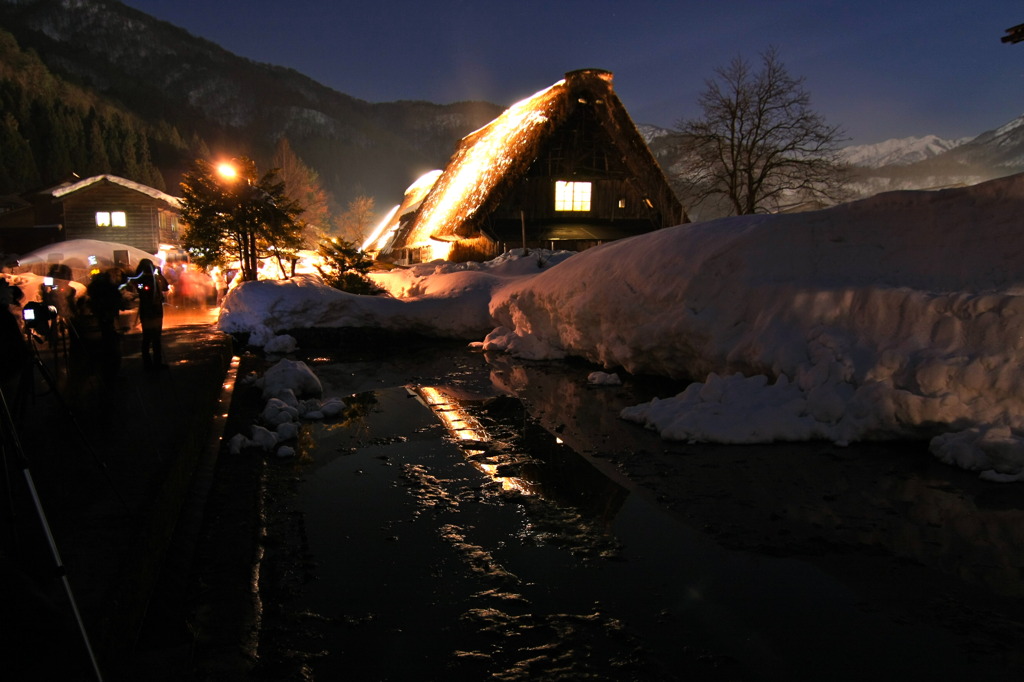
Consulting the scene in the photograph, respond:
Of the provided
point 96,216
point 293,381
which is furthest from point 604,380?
point 96,216

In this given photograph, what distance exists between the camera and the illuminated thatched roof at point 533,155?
72.4 ft

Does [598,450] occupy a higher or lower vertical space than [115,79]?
lower

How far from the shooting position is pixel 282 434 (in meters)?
7.11

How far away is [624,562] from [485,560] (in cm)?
95

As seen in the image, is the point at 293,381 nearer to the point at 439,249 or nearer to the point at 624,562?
the point at 624,562

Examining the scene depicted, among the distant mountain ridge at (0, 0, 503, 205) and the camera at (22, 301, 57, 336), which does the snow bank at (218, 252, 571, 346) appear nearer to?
the camera at (22, 301, 57, 336)

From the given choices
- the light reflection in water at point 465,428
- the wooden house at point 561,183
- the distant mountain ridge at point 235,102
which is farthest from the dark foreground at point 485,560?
the distant mountain ridge at point 235,102

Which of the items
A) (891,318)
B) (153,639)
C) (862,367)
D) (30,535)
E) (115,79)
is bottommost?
(153,639)

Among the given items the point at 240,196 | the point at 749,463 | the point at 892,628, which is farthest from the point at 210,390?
the point at 240,196

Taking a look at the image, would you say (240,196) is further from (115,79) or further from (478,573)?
(115,79)

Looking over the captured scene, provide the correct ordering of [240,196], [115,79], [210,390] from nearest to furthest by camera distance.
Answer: [210,390], [240,196], [115,79]

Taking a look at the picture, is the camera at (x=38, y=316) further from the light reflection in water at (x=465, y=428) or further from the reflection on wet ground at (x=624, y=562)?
the light reflection in water at (x=465, y=428)

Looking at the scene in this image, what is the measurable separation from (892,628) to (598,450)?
138 inches

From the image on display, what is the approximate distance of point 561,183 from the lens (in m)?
24.1
